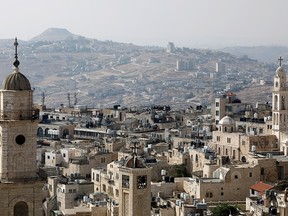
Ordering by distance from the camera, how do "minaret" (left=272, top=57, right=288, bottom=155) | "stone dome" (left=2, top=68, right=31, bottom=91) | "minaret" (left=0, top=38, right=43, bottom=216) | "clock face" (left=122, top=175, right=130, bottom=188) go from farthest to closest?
"minaret" (left=272, top=57, right=288, bottom=155)
"clock face" (left=122, top=175, right=130, bottom=188)
"stone dome" (left=2, top=68, right=31, bottom=91)
"minaret" (left=0, top=38, right=43, bottom=216)

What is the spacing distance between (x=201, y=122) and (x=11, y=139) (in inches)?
2084

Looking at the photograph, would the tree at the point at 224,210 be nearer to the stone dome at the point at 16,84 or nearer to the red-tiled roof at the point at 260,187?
the red-tiled roof at the point at 260,187

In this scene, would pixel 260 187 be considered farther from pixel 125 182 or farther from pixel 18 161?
pixel 18 161

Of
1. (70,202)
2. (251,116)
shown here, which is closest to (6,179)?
(70,202)

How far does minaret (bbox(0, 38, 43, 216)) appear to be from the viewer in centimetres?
1648

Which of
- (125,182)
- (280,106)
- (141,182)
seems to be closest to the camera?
(141,182)

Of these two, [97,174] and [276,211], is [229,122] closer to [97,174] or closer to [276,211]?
[97,174]

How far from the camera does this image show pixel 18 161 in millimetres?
16562

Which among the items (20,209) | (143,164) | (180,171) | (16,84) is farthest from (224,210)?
(16,84)

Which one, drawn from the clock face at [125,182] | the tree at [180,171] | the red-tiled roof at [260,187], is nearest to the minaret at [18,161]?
the clock face at [125,182]

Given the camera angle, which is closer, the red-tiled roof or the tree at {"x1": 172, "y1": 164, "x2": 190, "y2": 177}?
the red-tiled roof

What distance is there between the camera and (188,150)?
4816 cm

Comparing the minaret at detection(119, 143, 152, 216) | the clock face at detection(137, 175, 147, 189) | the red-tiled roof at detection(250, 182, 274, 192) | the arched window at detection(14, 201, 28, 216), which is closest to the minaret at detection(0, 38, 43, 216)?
the arched window at detection(14, 201, 28, 216)

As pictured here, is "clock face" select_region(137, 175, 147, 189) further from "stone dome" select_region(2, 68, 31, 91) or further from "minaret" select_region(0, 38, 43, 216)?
"stone dome" select_region(2, 68, 31, 91)
